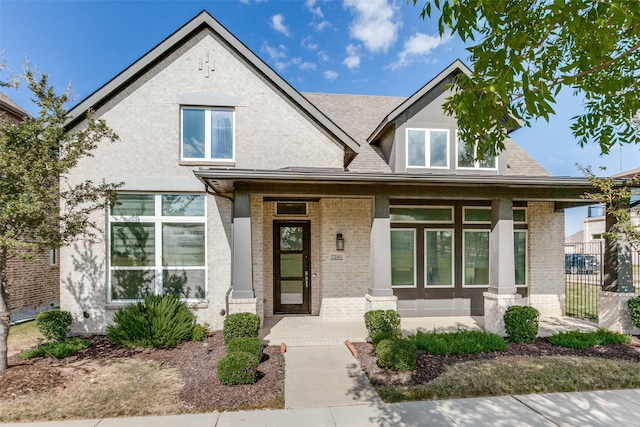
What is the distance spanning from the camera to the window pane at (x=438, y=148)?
9766 mm

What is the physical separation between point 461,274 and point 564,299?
11.4ft

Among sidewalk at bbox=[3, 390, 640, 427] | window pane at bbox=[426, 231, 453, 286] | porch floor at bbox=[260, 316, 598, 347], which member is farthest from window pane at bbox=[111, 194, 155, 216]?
window pane at bbox=[426, 231, 453, 286]

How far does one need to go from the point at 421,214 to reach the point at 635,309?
5.59 m

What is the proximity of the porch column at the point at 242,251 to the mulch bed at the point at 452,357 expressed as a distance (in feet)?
9.23

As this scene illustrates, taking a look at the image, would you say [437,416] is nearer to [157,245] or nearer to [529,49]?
[529,49]

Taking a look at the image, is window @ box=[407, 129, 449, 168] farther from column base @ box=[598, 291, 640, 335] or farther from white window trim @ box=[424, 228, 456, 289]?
column base @ box=[598, 291, 640, 335]

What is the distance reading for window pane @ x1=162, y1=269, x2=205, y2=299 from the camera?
8297 mm

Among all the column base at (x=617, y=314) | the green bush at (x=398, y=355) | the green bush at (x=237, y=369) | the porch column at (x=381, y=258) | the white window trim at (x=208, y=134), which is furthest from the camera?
the white window trim at (x=208, y=134)

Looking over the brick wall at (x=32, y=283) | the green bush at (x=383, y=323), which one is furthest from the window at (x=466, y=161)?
the brick wall at (x=32, y=283)

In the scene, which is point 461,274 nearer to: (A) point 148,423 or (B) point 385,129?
(B) point 385,129

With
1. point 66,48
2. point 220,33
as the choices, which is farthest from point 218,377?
point 66,48

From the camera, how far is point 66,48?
1041 centimetres

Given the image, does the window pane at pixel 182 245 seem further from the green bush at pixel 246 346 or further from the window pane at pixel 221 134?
the green bush at pixel 246 346

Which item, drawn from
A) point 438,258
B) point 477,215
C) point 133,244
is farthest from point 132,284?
point 477,215
